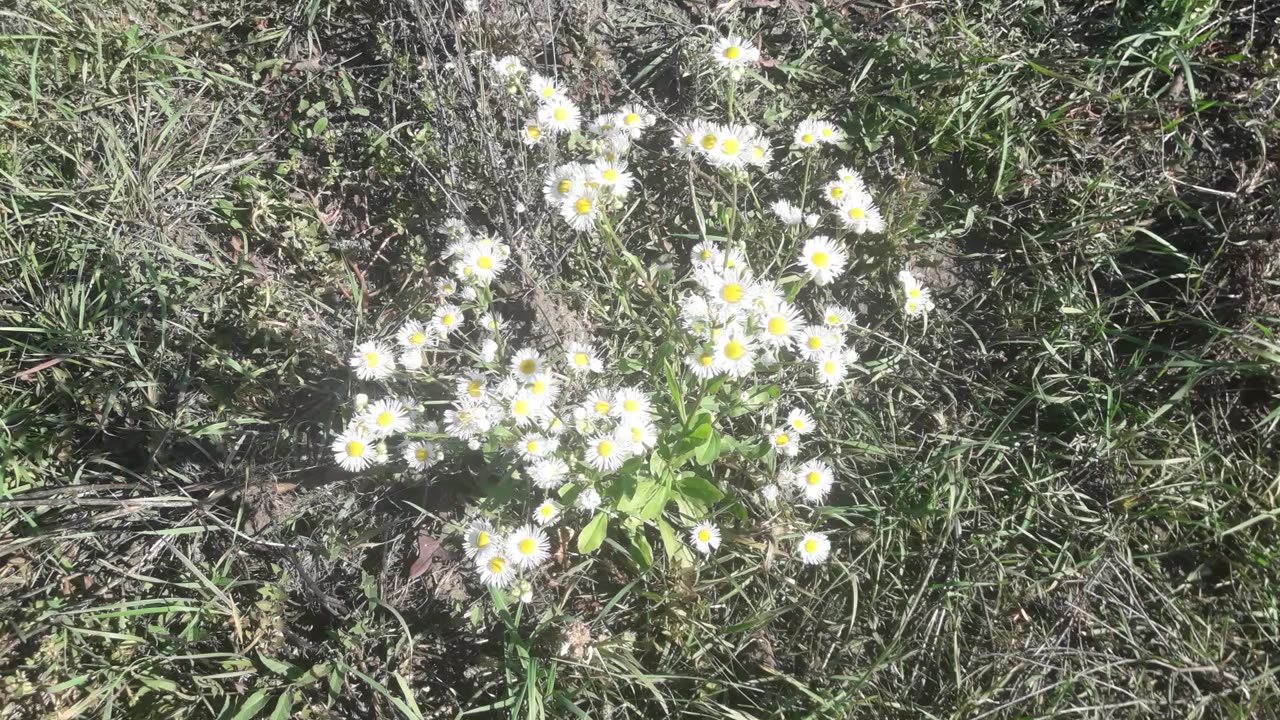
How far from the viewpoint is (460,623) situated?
229 cm

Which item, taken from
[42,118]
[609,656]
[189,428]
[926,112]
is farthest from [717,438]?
[42,118]

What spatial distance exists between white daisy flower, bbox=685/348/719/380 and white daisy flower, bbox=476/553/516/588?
805 mm

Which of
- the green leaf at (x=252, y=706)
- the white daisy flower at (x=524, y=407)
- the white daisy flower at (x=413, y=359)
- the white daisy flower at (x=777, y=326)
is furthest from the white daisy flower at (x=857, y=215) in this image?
the green leaf at (x=252, y=706)

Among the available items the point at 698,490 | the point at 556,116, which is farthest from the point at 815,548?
the point at 556,116

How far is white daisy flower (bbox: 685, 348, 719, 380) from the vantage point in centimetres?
173

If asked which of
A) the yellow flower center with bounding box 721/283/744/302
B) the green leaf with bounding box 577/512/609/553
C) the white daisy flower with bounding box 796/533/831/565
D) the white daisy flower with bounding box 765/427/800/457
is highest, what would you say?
the yellow flower center with bounding box 721/283/744/302

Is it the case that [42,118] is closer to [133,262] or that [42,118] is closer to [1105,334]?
[133,262]

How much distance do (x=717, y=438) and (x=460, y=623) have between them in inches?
42.3

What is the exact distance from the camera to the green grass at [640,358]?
2.22 metres

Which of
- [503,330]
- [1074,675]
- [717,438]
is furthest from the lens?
[503,330]

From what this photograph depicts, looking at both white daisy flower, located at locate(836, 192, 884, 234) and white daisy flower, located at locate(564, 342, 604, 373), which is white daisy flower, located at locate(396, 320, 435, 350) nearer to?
white daisy flower, located at locate(564, 342, 604, 373)

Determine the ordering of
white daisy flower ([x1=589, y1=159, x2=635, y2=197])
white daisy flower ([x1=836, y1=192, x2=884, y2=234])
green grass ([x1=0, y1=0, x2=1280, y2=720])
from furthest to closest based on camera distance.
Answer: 1. green grass ([x1=0, y1=0, x2=1280, y2=720])
2. white daisy flower ([x1=836, y1=192, x2=884, y2=234])
3. white daisy flower ([x1=589, y1=159, x2=635, y2=197])

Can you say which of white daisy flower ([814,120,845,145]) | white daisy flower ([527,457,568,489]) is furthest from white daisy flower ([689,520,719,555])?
white daisy flower ([814,120,845,145])

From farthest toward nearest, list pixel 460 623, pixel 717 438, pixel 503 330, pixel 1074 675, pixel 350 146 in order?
1. pixel 350 146
2. pixel 503 330
3. pixel 460 623
4. pixel 1074 675
5. pixel 717 438
